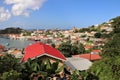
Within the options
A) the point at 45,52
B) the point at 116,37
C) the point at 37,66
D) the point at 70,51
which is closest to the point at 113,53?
the point at 116,37

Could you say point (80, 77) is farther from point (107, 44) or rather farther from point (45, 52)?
point (107, 44)

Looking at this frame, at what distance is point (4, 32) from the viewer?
583 feet

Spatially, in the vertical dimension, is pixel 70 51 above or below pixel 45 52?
below

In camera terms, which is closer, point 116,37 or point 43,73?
point 43,73

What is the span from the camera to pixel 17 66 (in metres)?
15.3

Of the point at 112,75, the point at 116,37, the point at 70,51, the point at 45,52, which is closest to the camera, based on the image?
the point at 112,75

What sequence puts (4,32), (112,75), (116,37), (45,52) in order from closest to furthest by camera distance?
(112,75)
(45,52)
(116,37)
(4,32)

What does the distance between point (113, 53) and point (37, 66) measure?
8.18 meters

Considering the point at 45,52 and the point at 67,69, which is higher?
the point at 45,52

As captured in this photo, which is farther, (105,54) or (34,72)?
(105,54)

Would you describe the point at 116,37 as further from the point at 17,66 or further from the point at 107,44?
the point at 17,66

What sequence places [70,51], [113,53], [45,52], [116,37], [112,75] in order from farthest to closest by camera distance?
[70,51] < [116,37] < [113,53] < [45,52] < [112,75]

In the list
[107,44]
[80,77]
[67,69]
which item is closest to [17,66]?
[80,77]

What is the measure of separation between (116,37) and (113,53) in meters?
2.67
